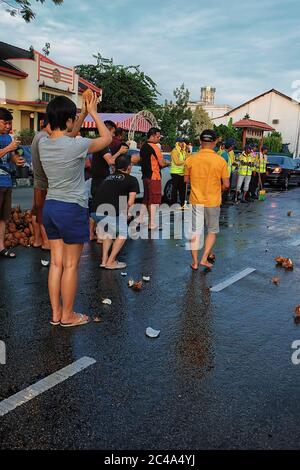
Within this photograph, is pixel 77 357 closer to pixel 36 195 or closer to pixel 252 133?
pixel 36 195

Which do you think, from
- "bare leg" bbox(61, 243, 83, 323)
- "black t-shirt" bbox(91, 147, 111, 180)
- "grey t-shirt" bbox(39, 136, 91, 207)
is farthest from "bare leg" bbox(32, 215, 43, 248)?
"grey t-shirt" bbox(39, 136, 91, 207)

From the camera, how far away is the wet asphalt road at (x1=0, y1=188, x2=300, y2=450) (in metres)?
2.64

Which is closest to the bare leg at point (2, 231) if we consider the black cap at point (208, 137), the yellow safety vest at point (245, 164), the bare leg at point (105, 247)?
the bare leg at point (105, 247)

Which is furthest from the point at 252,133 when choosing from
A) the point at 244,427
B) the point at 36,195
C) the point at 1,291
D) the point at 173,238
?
the point at 244,427

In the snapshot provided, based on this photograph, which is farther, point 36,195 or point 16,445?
point 36,195

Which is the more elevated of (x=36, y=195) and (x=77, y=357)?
(x=36, y=195)

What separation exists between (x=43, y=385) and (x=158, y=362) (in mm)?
908

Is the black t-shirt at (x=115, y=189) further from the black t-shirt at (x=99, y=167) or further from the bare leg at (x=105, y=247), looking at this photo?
the black t-shirt at (x=99, y=167)

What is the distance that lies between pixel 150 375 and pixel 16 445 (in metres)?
1.11

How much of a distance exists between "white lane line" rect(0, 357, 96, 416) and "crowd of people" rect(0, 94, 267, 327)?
741mm

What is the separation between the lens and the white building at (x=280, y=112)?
5469 cm

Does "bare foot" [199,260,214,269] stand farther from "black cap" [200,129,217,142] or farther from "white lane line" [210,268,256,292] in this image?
"black cap" [200,129,217,142]

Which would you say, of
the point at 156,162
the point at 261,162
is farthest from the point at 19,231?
the point at 261,162

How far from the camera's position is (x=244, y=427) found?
8.92 ft
